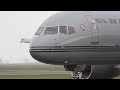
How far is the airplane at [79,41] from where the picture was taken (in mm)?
16714

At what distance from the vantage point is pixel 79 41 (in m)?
17.1

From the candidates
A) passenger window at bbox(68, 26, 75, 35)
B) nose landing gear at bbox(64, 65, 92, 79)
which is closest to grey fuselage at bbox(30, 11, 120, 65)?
passenger window at bbox(68, 26, 75, 35)

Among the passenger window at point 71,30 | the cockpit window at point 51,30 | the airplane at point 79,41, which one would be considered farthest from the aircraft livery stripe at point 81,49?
the cockpit window at point 51,30

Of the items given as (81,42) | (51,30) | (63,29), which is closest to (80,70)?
(81,42)

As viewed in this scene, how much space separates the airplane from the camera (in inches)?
658

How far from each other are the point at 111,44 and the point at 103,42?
564 mm

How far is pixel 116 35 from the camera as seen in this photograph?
704 inches

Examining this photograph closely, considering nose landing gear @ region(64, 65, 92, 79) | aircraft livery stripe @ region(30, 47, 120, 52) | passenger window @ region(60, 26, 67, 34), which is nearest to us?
aircraft livery stripe @ region(30, 47, 120, 52)

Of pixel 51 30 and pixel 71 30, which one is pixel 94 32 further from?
pixel 51 30

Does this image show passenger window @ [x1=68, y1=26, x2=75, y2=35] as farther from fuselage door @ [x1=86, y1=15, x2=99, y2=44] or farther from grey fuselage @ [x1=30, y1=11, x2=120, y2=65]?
fuselage door @ [x1=86, y1=15, x2=99, y2=44]

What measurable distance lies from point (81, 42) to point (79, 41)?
0.45 feet
